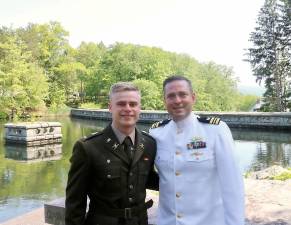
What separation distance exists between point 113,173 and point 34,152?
57.3 feet

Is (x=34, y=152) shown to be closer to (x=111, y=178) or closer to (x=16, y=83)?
(x=16, y=83)

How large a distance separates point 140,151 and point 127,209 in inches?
15.2

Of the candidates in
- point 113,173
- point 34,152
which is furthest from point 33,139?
point 113,173

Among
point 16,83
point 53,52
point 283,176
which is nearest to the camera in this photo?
point 283,176

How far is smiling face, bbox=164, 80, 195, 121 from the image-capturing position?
2650 mm

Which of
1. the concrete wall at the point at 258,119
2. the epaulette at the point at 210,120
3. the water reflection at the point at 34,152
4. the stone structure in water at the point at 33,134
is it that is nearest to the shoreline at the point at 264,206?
the epaulette at the point at 210,120

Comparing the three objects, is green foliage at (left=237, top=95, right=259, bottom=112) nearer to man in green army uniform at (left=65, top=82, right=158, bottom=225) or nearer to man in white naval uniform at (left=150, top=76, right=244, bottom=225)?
man in white naval uniform at (left=150, top=76, right=244, bottom=225)

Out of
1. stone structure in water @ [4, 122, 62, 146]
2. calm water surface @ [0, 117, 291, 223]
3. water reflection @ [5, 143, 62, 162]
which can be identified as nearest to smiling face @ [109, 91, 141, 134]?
calm water surface @ [0, 117, 291, 223]

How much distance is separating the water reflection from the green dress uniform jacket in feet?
49.2

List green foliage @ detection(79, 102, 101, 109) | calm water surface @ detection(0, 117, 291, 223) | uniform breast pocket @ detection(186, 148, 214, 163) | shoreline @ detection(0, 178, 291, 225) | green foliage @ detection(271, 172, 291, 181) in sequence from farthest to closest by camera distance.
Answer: green foliage @ detection(79, 102, 101, 109) → calm water surface @ detection(0, 117, 291, 223) → green foliage @ detection(271, 172, 291, 181) → shoreline @ detection(0, 178, 291, 225) → uniform breast pocket @ detection(186, 148, 214, 163)

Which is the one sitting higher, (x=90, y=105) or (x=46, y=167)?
(x=90, y=105)

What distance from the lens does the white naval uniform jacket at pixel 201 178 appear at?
258 centimetres

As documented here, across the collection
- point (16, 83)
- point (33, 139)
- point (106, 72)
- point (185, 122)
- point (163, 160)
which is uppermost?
point (106, 72)

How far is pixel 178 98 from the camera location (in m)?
2.64
